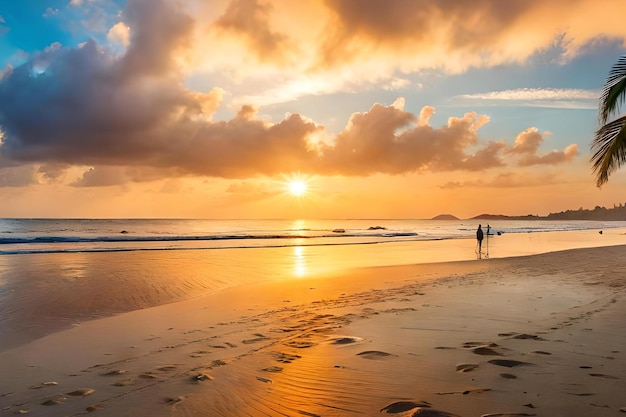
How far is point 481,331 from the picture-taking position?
7.48 meters

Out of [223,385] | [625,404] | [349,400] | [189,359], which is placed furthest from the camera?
[189,359]

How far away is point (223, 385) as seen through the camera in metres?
5.20

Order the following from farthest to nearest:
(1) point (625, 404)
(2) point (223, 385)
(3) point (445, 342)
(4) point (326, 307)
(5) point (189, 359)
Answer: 1. (4) point (326, 307)
2. (3) point (445, 342)
3. (5) point (189, 359)
4. (2) point (223, 385)
5. (1) point (625, 404)

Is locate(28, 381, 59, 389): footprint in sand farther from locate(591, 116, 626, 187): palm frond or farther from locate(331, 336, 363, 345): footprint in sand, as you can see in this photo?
locate(591, 116, 626, 187): palm frond

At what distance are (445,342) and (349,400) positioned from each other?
2.91 metres

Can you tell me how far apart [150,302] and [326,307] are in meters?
5.57

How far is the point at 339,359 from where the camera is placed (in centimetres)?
607

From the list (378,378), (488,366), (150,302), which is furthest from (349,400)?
(150,302)

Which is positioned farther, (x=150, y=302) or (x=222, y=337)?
(x=150, y=302)

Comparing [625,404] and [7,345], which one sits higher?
[625,404]

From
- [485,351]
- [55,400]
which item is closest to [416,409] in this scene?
[485,351]

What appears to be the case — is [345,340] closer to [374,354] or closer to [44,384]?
[374,354]

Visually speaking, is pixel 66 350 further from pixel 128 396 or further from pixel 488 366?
pixel 488 366

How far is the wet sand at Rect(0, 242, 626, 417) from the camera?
178 inches
